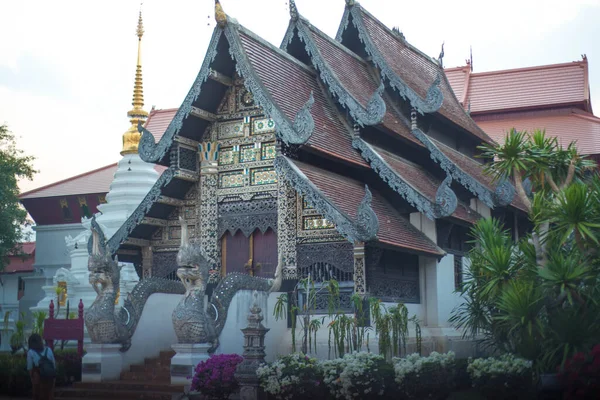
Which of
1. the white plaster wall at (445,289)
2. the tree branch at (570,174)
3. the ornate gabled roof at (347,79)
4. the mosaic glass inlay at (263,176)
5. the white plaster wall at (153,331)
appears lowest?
the white plaster wall at (153,331)

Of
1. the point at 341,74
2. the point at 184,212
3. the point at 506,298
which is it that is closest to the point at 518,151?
the point at 506,298

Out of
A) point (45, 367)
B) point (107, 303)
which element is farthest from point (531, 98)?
point (45, 367)

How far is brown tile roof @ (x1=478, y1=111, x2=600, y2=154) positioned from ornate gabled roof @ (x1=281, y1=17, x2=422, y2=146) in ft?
34.6

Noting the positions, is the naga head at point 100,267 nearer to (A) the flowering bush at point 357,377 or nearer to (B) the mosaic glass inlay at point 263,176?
(B) the mosaic glass inlay at point 263,176

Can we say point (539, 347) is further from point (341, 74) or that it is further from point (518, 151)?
point (341, 74)

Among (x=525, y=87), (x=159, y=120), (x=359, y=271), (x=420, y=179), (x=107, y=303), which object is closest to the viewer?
(x=107, y=303)

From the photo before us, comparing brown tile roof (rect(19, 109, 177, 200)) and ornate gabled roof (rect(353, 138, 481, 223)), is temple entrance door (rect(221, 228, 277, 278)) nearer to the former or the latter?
ornate gabled roof (rect(353, 138, 481, 223))

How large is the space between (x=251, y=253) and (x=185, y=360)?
11.8 ft

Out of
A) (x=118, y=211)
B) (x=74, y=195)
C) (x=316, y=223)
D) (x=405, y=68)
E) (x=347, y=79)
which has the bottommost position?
(x=316, y=223)

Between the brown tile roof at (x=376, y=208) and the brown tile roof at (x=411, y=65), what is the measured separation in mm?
3993

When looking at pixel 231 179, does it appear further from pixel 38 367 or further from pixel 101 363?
pixel 38 367

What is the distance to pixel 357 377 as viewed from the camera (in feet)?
39.0

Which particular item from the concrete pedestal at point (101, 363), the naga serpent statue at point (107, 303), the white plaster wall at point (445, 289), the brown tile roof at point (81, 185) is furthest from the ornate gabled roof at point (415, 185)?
the brown tile roof at point (81, 185)

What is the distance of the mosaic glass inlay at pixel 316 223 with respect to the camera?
15086 mm
